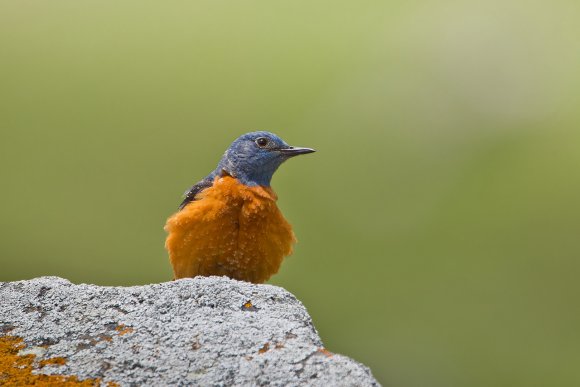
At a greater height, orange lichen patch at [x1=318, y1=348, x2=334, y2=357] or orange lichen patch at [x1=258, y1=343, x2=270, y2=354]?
orange lichen patch at [x1=318, y1=348, x2=334, y2=357]

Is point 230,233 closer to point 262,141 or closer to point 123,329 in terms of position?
point 262,141

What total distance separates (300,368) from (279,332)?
0.42 m

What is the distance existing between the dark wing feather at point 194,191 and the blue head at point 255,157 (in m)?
0.17

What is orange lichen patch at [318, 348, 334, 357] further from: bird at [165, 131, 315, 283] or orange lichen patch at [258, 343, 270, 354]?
bird at [165, 131, 315, 283]

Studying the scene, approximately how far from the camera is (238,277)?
6.64m

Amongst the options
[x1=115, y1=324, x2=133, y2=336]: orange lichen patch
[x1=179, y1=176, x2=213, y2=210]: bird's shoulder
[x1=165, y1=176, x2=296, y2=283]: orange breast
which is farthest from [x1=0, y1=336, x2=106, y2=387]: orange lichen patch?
[x1=179, y1=176, x2=213, y2=210]: bird's shoulder

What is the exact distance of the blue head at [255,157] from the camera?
7289 millimetres

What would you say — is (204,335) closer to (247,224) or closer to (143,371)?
(143,371)

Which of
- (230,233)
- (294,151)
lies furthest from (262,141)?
(230,233)

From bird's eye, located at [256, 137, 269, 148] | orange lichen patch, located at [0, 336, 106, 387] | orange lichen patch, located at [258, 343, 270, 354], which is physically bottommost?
orange lichen patch, located at [0, 336, 106, 387]

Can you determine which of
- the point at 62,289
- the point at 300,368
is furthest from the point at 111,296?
the point at 300,368

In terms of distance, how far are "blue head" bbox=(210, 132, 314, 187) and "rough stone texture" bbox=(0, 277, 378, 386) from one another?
262 cm

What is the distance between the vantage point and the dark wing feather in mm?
7255

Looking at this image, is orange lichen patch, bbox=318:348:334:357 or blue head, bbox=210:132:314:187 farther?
blue head, bbox=210:132:314:187
